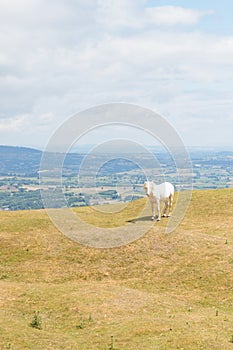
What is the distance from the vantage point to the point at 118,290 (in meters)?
30.2

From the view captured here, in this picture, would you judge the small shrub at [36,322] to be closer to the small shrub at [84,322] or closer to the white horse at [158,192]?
the small shrub at [84,322]

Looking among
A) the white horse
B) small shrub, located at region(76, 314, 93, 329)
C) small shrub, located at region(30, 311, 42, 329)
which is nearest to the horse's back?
the white horse

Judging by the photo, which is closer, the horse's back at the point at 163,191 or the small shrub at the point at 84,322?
the small shrub at the point at 84,322

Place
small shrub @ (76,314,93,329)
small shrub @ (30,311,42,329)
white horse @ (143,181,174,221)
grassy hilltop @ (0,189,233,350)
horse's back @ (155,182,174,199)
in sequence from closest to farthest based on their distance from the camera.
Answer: grassy hilltop @ (0,189,233,350)
small shrub @ (30,311,42,329)
small shrub @ (76,314,93,329)
white horse @ (143,181,174,221)
horse's back @ (155,182,174,199)

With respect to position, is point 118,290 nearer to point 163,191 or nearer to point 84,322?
point 84,322

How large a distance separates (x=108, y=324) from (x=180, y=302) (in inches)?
262

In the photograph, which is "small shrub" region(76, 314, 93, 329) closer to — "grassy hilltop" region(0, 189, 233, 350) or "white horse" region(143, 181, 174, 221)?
"grassy hilltop" region(0, 189, 233, 350)

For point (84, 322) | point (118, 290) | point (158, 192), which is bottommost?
point (84, 322)

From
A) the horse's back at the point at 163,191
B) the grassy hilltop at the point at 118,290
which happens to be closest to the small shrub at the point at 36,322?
the grassy hilltop at the point at 118,290

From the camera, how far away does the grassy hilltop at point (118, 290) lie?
21719 millimetres

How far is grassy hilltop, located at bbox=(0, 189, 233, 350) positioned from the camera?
21719mm

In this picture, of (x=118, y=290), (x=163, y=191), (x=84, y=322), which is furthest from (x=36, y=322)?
(x=163, y=191)

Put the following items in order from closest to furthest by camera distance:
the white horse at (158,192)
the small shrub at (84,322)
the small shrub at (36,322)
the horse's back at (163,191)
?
the small shrub at (36,322)
the small shrub at (84,322)
the white horse at (158,192)
the horse's back at (163,191)

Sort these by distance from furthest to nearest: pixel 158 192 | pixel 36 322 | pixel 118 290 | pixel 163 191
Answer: pixel 163 191 < pixel 158 192 < pixel 118 290 < pixel 36 322
